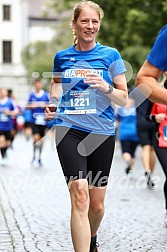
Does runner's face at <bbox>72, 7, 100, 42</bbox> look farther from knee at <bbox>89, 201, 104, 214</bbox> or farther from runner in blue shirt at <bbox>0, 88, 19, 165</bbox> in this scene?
runner in blue shirt at <bbox>0, 88, 19, 165</bbox>

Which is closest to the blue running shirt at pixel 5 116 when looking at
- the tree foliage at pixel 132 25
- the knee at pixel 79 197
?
the tree foliage at pixel 132 25

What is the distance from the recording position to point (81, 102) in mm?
5012

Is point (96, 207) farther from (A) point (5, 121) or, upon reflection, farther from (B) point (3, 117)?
(A) point (5, 121)

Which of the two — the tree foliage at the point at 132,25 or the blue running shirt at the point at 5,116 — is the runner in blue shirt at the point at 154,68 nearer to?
the blue running shirt at the point at 5,116

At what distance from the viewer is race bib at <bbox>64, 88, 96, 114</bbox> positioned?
5027mm

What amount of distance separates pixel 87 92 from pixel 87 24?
489mm

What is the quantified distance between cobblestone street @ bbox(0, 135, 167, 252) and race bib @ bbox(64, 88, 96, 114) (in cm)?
142

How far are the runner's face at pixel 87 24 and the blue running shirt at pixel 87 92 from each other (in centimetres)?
12

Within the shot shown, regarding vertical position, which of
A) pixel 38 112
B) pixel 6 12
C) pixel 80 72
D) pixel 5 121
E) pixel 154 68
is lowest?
pixel 6 12

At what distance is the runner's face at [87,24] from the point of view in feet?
16.5

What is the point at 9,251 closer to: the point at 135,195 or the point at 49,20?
the point at 135,195

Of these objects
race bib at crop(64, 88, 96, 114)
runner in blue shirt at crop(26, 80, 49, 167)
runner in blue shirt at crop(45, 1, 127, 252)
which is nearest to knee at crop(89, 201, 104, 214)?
runner in blue shirt at crop(45, 1, 127, 252)

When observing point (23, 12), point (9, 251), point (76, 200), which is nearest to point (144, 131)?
point (9, 251)

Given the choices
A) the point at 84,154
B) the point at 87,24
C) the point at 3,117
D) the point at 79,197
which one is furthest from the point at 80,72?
the point at 3,117
